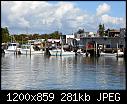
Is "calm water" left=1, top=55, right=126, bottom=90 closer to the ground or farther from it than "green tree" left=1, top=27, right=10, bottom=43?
closer to the ground

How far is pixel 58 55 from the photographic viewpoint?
61.8 m

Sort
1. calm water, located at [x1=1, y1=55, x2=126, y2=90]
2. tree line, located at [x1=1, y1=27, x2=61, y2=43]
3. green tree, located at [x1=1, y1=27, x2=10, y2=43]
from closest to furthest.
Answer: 1. calm water, located at [x1=1, y1=55, x2=126, y2=90]
2. green tree, located at [x1=1, y1=27, x2=10, y2=43]
3. tree line, located at [x1=1, y1=27, x2=61, y2=43]

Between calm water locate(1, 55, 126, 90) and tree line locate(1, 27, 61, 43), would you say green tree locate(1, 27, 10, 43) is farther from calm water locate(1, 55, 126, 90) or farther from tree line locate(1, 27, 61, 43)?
calm water locate(1, 55, 126, 90)

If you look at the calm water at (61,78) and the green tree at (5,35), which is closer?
the calm water at (61,78)

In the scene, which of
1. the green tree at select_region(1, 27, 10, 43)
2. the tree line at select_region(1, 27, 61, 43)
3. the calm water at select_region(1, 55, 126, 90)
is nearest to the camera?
the calm water at select_region(1, 55, 126, 90)

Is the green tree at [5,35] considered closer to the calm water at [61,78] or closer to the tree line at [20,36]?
the tree line at [20,36]

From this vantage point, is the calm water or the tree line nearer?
the calm water

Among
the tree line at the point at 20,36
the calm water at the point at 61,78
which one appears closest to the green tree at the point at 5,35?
the tree line at the point at 20,36

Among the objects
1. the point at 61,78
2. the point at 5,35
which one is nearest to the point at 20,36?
the point at 5,35

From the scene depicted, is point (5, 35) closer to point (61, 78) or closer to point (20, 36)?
point (20, 36)

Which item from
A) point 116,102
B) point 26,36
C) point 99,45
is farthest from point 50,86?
point 26,36

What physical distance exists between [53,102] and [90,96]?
4.43 ft

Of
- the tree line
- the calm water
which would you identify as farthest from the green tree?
the calm water

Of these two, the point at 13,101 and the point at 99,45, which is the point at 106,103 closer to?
the point at 13,101
